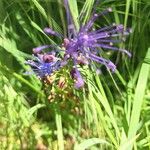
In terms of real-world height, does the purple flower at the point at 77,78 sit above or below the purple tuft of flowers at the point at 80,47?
below

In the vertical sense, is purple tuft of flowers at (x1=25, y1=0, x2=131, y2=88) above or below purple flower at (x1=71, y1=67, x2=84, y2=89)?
above

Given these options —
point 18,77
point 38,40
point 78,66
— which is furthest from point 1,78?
point 78,66

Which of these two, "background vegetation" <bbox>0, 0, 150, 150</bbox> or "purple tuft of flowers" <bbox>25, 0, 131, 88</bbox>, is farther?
"background vegetation" <bbox>0, 0, 150, 150</bbox>

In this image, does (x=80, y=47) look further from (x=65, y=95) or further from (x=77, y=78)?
(x=65, y=95)

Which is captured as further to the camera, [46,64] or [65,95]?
[65,95]

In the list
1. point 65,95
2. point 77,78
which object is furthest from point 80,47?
point 65,95

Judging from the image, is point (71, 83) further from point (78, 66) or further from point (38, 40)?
point (38, 40)

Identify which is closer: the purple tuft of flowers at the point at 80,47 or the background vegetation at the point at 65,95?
the purple tuft of flowers at the point at 80,47

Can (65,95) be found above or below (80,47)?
below
